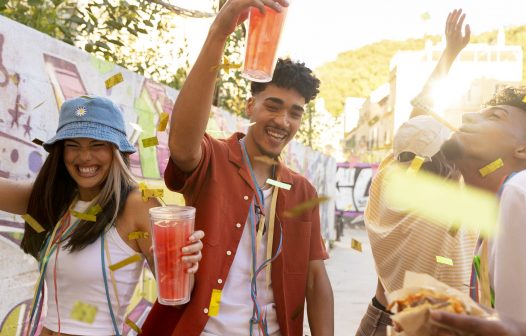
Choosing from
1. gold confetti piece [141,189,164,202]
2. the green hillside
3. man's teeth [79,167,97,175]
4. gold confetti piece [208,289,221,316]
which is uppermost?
the green hillside

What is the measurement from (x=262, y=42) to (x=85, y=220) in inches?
45.7

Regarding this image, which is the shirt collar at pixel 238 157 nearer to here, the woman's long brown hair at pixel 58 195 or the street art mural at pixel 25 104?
the woman's long brown hair at pixel 58 195

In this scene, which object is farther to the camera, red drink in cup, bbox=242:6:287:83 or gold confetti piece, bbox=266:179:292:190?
gold confetti piece, bbox=266:179:292:190

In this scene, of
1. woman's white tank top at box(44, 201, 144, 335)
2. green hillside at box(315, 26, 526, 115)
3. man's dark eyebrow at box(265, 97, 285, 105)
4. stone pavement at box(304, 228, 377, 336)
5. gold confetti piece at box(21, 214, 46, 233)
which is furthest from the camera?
green hillside at box(315, 26, 526, 115)

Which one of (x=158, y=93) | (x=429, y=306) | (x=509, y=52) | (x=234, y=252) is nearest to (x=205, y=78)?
(x=234, y=252)

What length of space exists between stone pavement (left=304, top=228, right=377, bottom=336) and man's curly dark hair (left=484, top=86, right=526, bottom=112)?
560 centimetres

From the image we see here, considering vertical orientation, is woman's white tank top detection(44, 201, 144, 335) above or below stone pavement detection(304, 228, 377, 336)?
above

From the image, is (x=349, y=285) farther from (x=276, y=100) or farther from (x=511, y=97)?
(x=511, y=97)

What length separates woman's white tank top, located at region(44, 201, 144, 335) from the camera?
94.6 inches

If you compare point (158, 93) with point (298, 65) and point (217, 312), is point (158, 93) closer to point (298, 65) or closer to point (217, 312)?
point (298, 65)

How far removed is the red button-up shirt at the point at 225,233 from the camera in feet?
7.64

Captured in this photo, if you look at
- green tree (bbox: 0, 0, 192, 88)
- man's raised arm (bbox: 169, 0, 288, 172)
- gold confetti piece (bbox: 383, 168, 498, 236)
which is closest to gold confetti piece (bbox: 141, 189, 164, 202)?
man's raised arm (bbox: 169, 0, 288, 172)

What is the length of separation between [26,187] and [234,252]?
1168mm

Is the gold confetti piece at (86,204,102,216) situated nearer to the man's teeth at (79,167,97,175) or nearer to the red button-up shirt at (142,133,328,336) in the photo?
the man's teeth at (79,167,97,175)
